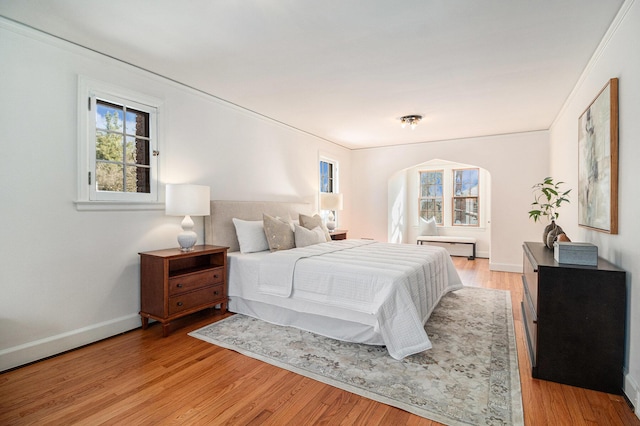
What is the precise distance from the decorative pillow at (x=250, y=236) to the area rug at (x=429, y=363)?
806 millimetres

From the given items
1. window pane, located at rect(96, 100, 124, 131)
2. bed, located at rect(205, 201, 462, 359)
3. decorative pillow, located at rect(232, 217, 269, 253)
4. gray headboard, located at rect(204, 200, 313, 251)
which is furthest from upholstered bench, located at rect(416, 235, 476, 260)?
window pane, located at rect(96, 100, 124, 131)

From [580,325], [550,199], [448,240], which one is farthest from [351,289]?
[448,240]

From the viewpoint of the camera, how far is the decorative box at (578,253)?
84.5 inches

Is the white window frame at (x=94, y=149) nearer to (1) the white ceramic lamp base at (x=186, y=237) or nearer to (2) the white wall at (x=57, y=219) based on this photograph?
(2) the white wall at (x=57, y=219)

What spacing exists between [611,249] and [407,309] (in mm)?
1490

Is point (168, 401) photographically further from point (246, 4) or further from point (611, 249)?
point (611, 249)

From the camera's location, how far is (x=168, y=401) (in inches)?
76.6

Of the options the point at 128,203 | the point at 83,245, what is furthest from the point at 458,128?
the point at 83,245

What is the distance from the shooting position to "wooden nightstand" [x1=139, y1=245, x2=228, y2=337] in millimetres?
2898

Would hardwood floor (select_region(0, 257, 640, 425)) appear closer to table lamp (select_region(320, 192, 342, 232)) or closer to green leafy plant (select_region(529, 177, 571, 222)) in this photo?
green leafy plant (select_region(529, 177, 571, 222))

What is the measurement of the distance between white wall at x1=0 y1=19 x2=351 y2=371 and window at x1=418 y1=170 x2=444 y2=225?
6521 mm

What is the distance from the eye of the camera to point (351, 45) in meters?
2.62

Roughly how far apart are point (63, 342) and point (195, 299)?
104cm

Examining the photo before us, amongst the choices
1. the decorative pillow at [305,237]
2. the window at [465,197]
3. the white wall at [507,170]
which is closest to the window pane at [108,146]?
→ the decorative pillow at [305,237]
